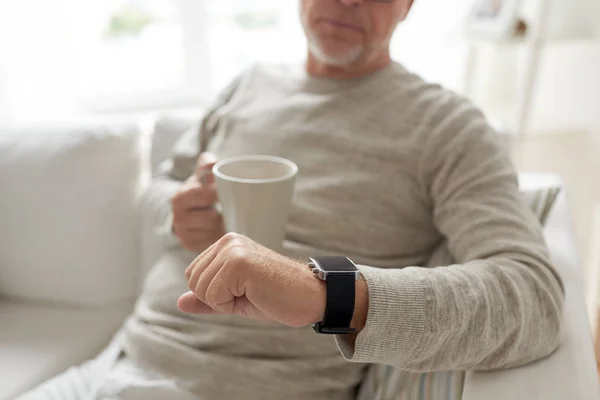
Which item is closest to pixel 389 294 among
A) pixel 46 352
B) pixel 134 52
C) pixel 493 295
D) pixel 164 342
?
pixel 493 295

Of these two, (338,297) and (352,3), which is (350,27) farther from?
(338,297)

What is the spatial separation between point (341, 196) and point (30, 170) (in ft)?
2.54

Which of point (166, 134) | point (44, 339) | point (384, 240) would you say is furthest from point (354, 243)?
point (44, 339)

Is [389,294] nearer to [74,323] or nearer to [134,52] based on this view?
[74,323]

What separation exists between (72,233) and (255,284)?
2.87 ft

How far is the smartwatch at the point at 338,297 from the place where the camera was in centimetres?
67

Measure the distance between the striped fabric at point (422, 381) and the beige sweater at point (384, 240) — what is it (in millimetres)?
29

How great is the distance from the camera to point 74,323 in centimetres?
138

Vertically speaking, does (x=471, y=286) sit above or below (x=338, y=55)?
below

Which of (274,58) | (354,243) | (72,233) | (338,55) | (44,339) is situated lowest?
(44,339)

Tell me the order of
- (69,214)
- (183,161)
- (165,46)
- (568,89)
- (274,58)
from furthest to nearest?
(165,46), (274,58), (568,89), (69,214), (183,161)

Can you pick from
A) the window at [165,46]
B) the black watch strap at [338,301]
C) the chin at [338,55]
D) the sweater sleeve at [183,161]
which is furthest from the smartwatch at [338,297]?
the window at [165,46]

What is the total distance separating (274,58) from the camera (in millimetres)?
2180

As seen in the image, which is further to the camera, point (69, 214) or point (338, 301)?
point (69, 214)
